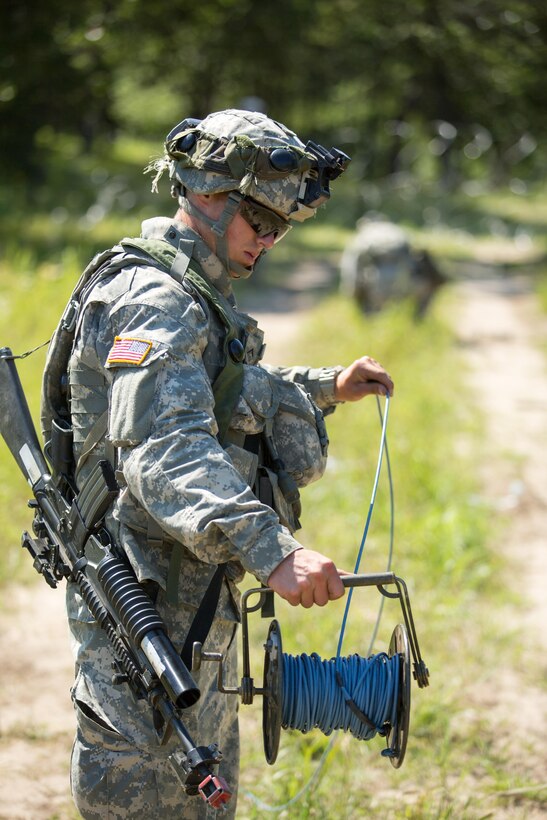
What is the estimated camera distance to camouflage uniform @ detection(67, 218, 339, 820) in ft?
7.65

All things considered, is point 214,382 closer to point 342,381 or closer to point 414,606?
point 342,381

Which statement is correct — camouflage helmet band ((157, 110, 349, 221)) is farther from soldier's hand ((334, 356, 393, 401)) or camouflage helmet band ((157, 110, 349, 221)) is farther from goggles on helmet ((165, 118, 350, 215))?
soldier's hand ((334, 356, 393, 401))

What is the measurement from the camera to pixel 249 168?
8.84 feet

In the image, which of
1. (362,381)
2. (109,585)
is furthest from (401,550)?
(109,585)

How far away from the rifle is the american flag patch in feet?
1.14

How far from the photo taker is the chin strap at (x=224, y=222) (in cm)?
275

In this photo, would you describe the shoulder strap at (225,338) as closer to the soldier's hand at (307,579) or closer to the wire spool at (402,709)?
the soldier's hand at (307,579)

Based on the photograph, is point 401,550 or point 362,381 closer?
point 362,381

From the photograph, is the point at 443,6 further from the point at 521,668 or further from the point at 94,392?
the point at 94,392

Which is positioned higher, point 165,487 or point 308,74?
point 308,74

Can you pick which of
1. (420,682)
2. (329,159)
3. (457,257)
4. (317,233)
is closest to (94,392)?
(329,159)

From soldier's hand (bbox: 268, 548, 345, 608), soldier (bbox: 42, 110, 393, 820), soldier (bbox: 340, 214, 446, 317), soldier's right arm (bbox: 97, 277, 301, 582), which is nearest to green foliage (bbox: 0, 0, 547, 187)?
soldier (bbox: 340, 214, 446, 317)

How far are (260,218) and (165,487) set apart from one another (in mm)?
852

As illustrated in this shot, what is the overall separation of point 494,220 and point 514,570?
18.8 meters
